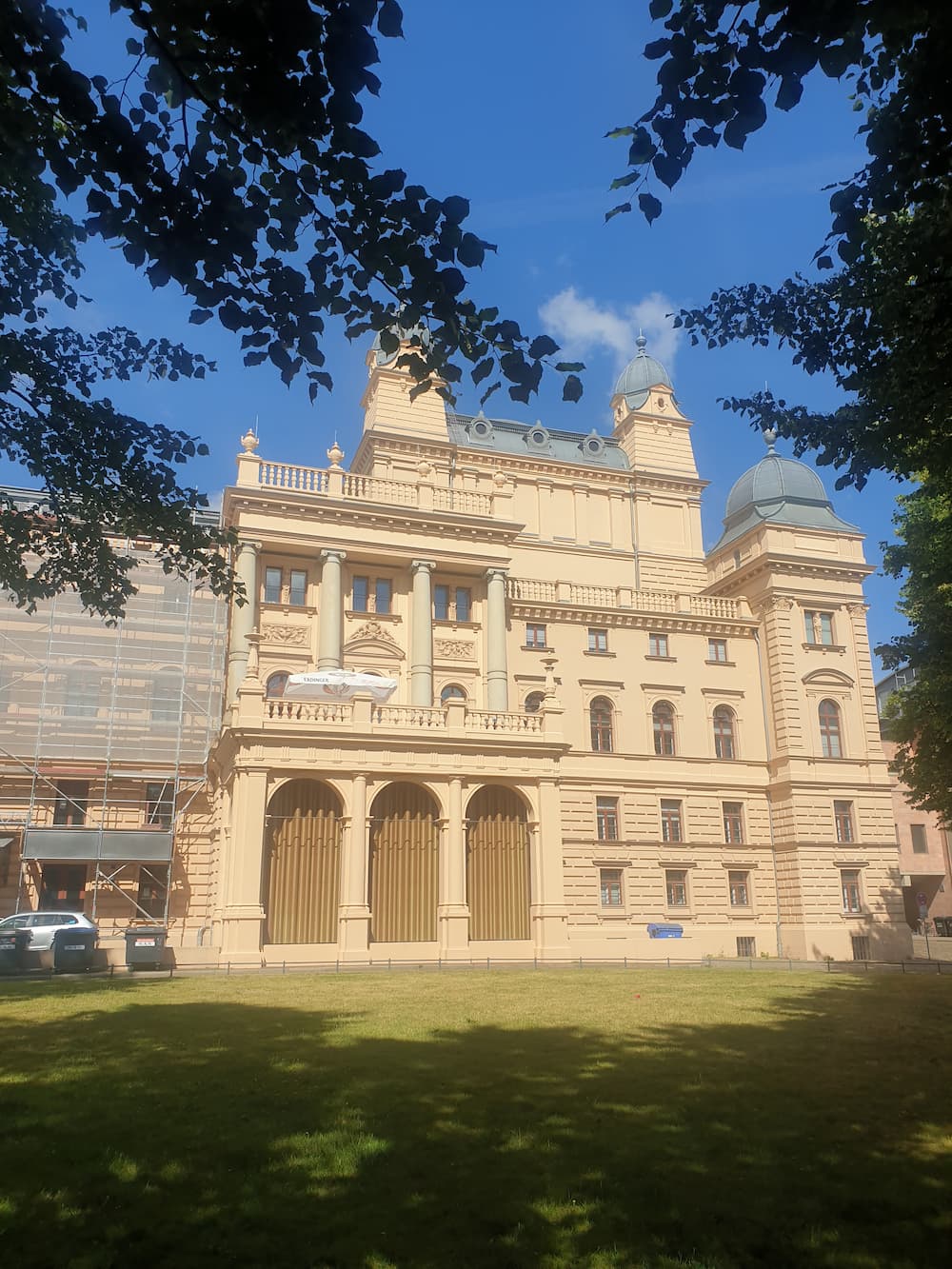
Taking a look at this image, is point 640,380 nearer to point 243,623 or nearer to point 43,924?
point 243,623

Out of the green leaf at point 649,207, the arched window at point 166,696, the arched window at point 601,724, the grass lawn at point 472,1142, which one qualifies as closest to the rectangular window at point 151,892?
the arched window at point 166,696

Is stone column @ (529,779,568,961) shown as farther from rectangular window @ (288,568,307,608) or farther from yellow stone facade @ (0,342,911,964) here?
rectangular window @ (288,568,307,608)

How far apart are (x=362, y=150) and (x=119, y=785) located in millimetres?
34335

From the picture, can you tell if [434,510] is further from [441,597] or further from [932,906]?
[932,906]

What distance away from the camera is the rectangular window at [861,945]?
129 ft

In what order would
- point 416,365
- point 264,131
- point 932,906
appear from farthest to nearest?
1. point 932,906
2. point 416,365
3. point 264,131

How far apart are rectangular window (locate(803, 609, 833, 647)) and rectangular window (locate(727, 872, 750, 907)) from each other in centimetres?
1117

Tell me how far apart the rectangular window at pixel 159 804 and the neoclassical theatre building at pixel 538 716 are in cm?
245

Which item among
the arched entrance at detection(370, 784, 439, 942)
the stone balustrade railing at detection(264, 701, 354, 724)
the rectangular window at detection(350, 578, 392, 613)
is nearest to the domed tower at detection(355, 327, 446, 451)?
the rectangular window at detection(350, 578, 392, 613)

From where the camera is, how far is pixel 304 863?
97.6ft

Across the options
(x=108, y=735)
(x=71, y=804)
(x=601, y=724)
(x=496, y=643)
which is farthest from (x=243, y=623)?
(x=601, y=724)

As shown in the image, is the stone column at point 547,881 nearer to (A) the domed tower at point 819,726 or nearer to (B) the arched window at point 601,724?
(B) the arched window at point 601,724

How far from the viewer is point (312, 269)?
26.5 feet

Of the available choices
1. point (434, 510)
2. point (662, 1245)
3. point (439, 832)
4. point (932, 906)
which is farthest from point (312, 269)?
point (932, 906)
